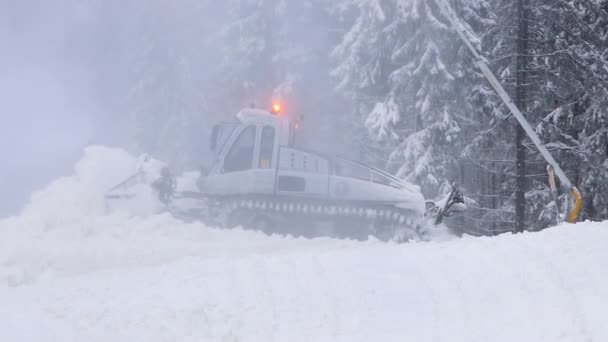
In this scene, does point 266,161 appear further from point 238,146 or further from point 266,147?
point 238,146

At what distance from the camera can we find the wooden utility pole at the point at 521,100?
47.3ft

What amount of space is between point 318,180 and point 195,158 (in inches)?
685

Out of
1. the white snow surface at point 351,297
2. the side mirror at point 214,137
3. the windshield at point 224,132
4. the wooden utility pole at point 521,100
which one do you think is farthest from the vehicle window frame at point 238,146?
the white snow surface at point 351,297

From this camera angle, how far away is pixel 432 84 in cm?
1847

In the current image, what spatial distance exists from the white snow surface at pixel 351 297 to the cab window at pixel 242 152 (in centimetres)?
672

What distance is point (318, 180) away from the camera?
53.0ft

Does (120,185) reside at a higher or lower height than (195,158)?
lower

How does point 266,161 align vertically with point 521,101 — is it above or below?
below

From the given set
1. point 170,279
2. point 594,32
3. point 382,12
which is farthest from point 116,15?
point 170,279

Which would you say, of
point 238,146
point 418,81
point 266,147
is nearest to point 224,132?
point 238,146

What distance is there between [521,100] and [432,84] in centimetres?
410

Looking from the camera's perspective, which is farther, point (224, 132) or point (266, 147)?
point (224, 132)

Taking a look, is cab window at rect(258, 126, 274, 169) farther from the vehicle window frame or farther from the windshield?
the windshield

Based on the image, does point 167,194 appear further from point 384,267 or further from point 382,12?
point 384,267
